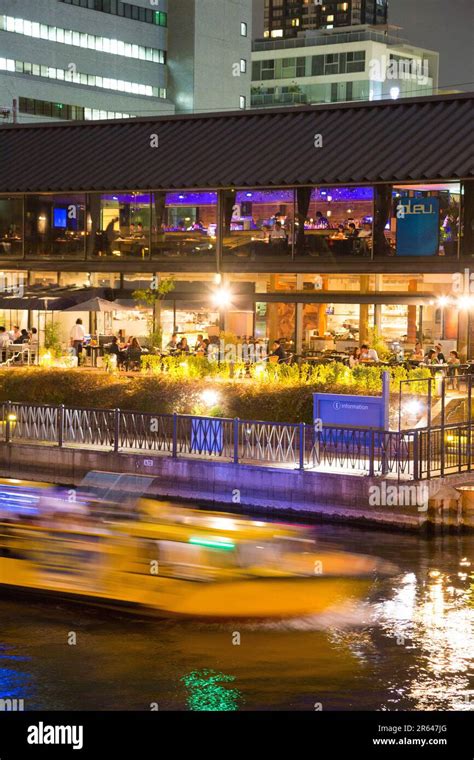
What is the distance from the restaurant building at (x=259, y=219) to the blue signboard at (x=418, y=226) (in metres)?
0.04

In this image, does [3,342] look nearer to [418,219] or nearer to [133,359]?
[133,359]

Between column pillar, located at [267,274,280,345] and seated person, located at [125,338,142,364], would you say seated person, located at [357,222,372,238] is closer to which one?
column pillar, located at [267,274,280,345]

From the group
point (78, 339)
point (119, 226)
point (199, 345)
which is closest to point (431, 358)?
point (199, 345)

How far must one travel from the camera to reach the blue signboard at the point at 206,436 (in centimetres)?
2588

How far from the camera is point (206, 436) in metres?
26.0

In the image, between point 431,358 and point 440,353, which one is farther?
point 440,353

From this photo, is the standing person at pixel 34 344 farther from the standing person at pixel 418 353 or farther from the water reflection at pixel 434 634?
the water reflection at pixel 434 634

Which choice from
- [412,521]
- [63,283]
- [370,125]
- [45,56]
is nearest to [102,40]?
[45,56]

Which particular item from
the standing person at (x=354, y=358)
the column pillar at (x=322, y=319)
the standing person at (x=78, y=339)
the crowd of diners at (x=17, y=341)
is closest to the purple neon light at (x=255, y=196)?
the column pillar at (x=322, y=319)

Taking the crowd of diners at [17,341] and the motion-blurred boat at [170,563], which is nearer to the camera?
the motion-blurred boat at [170,563]

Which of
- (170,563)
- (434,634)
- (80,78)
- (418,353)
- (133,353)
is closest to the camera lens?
(434,634)

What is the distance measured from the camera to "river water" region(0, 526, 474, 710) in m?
14.9

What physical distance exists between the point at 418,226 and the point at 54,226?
14639 millimetres

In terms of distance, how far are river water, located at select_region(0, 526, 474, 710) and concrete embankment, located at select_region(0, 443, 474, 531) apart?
3.91m
